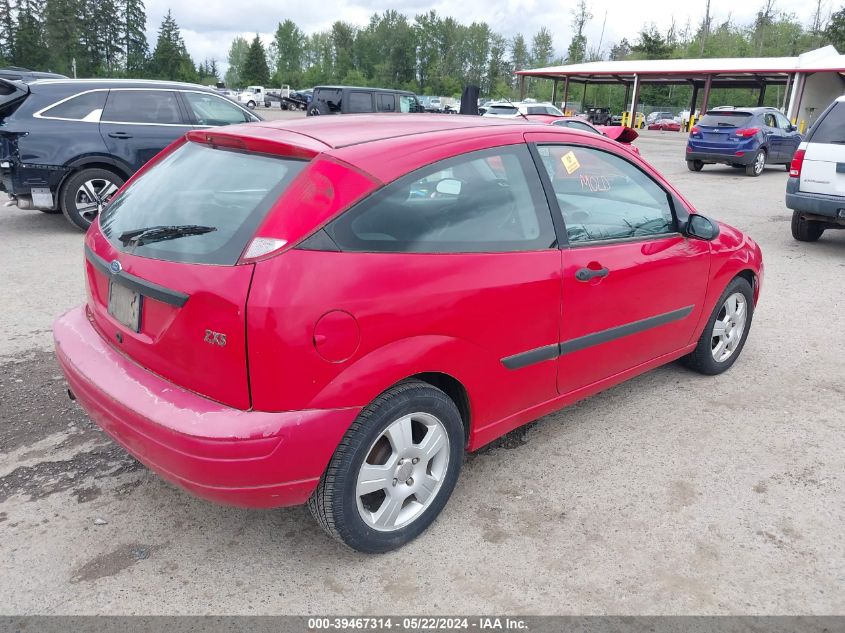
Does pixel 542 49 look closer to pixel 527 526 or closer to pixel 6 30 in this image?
pixel 6 30

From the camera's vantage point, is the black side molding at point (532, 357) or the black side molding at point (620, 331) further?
the black side molding at point (620, 331)

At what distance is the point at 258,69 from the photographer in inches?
4171

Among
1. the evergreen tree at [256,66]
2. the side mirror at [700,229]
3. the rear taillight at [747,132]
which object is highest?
the evergreen tree at [256,66]

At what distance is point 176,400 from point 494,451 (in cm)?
170

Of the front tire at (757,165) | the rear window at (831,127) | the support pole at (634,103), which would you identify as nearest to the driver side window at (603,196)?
the rear window at (831,127)

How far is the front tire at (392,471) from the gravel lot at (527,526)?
0.14 meters

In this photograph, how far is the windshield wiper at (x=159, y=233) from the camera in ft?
8.20

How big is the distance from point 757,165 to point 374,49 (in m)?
108

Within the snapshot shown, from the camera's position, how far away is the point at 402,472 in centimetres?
262

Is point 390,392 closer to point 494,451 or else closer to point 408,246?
point 408,246

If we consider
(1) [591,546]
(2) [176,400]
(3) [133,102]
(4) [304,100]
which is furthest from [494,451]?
(4) [304,100]

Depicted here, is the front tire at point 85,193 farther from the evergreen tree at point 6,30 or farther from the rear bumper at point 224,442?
the evergreen tree at point 6,30

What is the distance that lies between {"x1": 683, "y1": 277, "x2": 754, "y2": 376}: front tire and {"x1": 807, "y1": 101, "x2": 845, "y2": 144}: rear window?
4480mm

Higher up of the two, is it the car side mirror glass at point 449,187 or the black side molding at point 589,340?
the car side mirror glass at point 449,187
